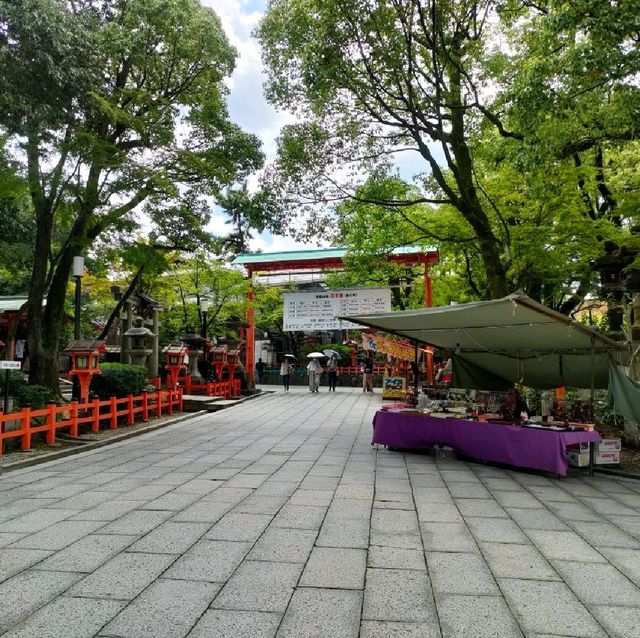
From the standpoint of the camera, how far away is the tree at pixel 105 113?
26.0 feet

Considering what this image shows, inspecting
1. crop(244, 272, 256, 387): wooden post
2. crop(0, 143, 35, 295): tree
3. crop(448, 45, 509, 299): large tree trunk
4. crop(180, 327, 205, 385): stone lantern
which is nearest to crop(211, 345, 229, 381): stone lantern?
crop(180, 327, 205, 385): stone lantern

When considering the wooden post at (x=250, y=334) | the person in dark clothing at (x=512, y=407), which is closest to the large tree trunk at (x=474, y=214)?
the person in dark clothing at (x=512, y=407)

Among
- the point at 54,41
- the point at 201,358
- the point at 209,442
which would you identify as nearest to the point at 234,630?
the point at 209,442

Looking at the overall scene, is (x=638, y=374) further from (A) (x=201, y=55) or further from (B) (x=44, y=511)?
(A) (x=201, y=55)

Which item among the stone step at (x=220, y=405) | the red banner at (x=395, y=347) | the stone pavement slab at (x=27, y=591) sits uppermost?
the red banner at (x=395, y=347)

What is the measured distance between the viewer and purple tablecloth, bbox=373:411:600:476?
21.5 feet

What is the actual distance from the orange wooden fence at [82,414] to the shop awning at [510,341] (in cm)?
505

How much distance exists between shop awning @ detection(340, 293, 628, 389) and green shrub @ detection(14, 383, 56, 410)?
18.5 ft

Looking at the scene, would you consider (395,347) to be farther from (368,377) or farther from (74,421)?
(74,421)

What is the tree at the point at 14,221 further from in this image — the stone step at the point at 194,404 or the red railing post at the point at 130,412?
the stone step at the point at 194,404

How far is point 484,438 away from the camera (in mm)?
7371

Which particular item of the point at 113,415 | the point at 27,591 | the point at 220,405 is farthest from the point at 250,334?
the point at 27,591

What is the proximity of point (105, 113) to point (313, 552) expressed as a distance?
26.8ft

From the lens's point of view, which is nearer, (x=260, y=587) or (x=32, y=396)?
(x=260, y=587)
